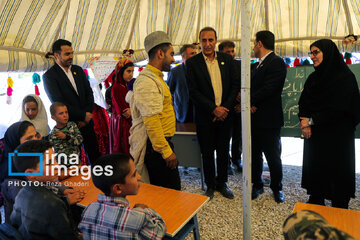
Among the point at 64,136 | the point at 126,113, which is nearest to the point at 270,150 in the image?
the point at 126,113

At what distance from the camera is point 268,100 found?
254cm

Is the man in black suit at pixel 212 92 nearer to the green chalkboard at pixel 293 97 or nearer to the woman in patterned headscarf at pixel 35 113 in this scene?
the woman in patterned headscarf at pixel 35 113

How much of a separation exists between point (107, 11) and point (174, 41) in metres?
1.13

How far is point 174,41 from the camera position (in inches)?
171

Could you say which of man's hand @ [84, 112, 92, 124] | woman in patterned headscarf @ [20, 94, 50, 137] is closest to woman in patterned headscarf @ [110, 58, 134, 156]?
man's hand @ [84, 112, 92, 124]

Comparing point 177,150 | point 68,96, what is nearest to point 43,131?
point 68,96

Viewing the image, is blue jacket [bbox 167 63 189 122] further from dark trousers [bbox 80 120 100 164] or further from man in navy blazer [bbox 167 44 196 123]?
dark trousers [bbox 80 120 100 164]

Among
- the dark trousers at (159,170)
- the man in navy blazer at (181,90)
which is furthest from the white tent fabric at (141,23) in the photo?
the dark trousers at (159,170)

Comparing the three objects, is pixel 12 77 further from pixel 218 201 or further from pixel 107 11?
pixel 218 201

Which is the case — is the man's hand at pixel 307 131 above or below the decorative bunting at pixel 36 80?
below

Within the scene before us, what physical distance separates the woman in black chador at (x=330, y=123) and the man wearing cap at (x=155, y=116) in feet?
3.83

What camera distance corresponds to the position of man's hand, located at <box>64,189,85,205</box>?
1.47 meters

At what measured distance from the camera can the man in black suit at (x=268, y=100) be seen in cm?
247

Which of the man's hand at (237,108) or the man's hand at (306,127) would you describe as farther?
the man's hand at (237,108)
